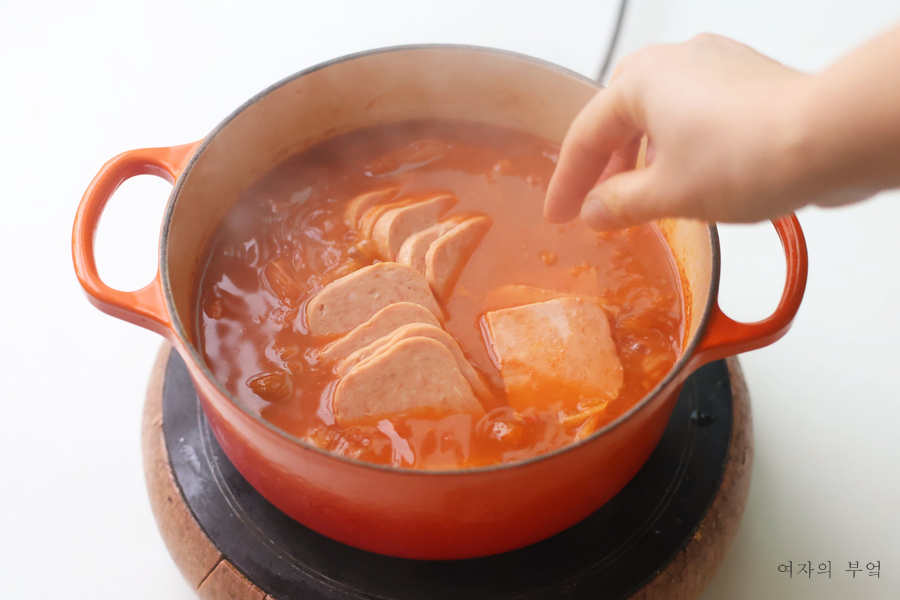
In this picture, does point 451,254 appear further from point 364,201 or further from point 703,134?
point 703,134

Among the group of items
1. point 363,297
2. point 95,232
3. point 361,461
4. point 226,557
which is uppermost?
point 95,232

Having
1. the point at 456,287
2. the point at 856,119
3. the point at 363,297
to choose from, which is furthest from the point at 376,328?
the point at 856,119

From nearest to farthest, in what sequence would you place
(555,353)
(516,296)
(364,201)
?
1. (555,353)
2. (516,296)
3. (364,201)

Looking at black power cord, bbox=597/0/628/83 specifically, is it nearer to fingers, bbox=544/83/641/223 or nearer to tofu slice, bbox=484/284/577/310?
tofu slice, bbox=484/284/577/310

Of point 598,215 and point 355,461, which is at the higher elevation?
point 598,215

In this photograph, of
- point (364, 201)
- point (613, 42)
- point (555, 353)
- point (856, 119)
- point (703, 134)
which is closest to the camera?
point (856, 119)

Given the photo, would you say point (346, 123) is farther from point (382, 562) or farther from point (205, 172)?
point (382, 562)

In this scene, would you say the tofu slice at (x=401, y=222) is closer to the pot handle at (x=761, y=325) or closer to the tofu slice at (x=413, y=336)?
the tofu slice at (x=413, y=336)

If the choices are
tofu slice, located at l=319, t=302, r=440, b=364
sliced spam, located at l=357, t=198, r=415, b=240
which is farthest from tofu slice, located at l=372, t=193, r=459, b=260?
tofu slice, located at l=319, t=302, r=440, b=364

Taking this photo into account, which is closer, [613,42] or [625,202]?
[625,202]
